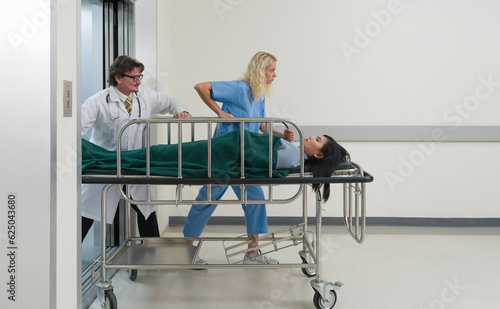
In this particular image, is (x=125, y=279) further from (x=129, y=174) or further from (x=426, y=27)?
(x=426, y=27)

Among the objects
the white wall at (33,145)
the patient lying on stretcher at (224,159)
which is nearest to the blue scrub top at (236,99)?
the patient lying on stretcher at (224,159)

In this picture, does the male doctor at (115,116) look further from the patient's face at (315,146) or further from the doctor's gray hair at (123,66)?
the patient's face at (315,146)

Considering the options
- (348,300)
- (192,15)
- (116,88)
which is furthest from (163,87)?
(348,300)

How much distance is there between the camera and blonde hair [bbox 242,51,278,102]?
2953 millimetres

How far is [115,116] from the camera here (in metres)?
2.77

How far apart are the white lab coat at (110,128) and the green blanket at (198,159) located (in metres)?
0.32

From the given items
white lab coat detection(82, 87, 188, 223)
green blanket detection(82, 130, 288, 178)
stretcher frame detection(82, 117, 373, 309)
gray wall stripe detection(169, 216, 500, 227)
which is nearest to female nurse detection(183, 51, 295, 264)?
stretcher frame detection(82, 117, 373, 309)

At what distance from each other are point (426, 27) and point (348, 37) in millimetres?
658

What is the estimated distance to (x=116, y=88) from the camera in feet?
9.34

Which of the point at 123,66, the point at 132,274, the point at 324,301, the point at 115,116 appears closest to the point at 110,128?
the point at 115,116

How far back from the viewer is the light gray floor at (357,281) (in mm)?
2555

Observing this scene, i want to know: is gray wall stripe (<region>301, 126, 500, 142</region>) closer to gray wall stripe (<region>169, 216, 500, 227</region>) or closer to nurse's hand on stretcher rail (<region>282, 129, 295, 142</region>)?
gray wall stripe (<region>169, 216, 500, 227</region>)

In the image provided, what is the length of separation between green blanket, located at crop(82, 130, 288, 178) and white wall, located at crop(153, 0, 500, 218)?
72.1 inches

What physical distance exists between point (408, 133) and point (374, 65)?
639 millimetres
